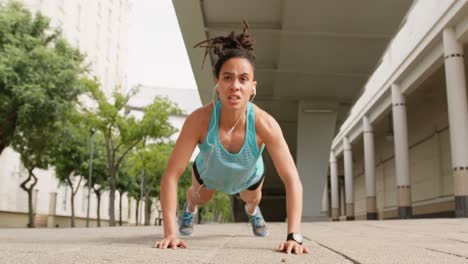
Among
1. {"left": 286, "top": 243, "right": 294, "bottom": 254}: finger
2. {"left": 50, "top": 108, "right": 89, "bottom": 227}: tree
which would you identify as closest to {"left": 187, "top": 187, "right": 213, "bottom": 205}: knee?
{"left": 286, "top": 243, "right": 294, "bottom": 254}: finger

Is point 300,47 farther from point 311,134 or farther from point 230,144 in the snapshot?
point 230,144

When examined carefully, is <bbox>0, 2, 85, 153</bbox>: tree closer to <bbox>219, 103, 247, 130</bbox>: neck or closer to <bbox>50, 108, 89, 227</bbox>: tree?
<bbox>50, 108, 89, 227</bbox>: tree

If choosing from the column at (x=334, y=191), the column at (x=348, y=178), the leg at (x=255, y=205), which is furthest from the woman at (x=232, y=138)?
the column at (x=334, y=191)

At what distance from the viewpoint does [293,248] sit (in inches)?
125

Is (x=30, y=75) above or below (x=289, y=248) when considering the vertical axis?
above

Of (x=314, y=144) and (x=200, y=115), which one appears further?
(x=314, y=144)

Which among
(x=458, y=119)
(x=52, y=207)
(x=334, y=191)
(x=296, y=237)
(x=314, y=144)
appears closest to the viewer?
(x=296, y=237)

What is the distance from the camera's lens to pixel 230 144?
395cm

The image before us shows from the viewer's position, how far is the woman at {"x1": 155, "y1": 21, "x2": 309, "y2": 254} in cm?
349

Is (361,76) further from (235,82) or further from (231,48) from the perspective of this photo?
(235,82)

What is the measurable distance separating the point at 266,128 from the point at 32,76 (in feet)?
48.1

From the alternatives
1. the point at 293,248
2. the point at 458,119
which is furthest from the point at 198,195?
the point at 458,119

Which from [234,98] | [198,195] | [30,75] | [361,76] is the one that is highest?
[30,75]

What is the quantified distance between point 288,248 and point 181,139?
1.19m
